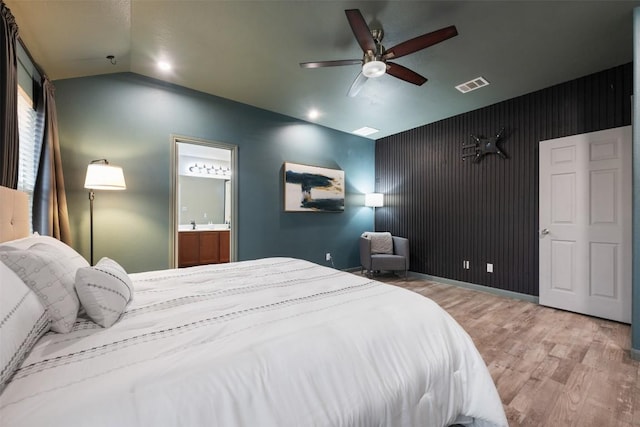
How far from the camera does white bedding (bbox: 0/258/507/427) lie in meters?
0.69

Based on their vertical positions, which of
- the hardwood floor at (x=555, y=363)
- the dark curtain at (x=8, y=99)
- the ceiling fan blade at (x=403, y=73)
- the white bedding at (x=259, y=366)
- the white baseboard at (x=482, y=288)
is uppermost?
the ceiling fan blade at (x=403, y=73)

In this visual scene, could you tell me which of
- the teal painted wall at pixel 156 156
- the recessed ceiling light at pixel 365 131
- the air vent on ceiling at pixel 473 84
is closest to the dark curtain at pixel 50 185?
the teal painted wall at pixel 156 156

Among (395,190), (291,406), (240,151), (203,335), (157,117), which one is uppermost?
(157,117)

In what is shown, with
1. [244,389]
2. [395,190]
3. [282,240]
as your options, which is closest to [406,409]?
[244,389]

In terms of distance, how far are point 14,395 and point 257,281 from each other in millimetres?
1130

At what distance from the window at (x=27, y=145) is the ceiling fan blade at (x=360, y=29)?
8.89 feet

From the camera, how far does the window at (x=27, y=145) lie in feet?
7.20

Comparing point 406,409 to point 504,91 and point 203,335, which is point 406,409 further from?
point 504,91

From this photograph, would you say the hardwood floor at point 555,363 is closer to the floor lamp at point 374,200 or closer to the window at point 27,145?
the floor lamp at point 374,200

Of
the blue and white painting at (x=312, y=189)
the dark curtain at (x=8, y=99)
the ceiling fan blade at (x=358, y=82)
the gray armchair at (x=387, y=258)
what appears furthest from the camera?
the gray armchair at (x=387, y=258)

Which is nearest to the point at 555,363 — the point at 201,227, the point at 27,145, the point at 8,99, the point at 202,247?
the point at 8,99

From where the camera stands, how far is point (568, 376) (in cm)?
186

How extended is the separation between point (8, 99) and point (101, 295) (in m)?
1.63

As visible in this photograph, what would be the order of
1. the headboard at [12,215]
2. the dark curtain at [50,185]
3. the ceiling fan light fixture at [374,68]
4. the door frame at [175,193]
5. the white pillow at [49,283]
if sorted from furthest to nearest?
the door frame at [175,193] → the dark curtain at [50,185] → the ceiling fan light fixture at [374,68] → the headboard at [12,215] → the white pillow at [49,283]
